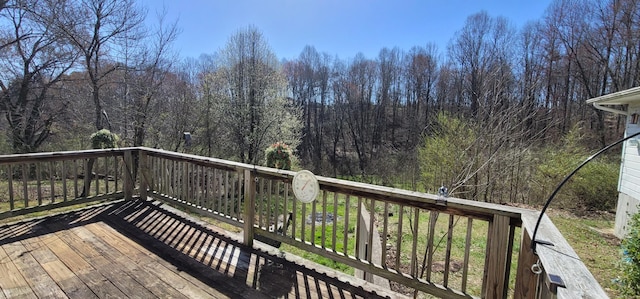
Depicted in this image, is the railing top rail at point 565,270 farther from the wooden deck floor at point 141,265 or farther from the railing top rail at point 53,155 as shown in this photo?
the railing top rail at point 53,155

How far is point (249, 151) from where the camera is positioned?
13.2m

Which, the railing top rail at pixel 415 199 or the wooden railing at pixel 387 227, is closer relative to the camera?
the wooden railing at pixel 387 227

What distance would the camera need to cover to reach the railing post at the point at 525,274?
1.47 metres

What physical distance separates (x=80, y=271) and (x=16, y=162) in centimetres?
180

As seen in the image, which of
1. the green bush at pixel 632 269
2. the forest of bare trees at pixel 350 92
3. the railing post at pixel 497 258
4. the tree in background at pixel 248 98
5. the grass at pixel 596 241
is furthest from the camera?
the tree in background at pixel 248 98

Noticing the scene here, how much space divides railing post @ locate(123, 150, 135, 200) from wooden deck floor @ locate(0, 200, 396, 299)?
790 mm

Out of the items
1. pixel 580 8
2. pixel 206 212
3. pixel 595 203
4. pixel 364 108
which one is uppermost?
pixel 580 8

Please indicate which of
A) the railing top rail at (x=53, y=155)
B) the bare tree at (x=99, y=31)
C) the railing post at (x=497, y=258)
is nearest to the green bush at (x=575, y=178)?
the railing post at (x=497, y=258)

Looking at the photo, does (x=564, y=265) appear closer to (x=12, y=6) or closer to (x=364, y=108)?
(x=12, y=6)

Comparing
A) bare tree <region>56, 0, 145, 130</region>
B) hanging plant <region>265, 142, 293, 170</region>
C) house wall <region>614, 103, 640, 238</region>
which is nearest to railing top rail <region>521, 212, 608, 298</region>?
hanging plant <region>265, 142, 293, 170</region>

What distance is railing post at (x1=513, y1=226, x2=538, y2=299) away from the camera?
147cm

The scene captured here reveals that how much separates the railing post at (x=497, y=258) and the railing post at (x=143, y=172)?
13.6ft

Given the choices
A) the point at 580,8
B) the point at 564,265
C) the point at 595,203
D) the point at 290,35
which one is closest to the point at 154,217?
the point at 564,265

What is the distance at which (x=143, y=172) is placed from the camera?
162 inches
